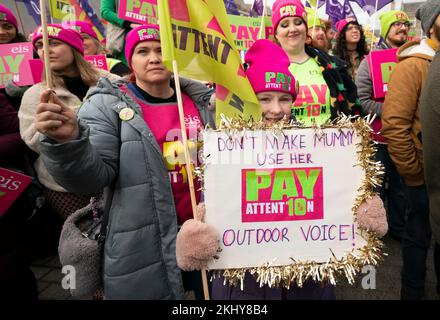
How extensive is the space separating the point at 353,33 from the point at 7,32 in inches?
154

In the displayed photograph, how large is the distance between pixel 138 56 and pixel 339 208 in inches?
50.9

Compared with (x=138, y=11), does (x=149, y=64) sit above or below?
below

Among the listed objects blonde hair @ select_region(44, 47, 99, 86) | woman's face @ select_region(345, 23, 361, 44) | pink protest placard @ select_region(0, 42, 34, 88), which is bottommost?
blonde hair @ select_region(44, 47, 99, 86)

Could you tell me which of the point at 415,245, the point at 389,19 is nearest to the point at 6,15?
the point at 389,19

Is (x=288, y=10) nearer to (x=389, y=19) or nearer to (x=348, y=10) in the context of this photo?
(x=389, y=19)

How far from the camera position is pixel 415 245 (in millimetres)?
2510

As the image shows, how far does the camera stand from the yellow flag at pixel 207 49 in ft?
4.50

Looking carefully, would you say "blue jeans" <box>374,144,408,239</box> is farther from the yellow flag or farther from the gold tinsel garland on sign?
the yellow flag

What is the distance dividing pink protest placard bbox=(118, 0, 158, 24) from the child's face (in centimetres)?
291

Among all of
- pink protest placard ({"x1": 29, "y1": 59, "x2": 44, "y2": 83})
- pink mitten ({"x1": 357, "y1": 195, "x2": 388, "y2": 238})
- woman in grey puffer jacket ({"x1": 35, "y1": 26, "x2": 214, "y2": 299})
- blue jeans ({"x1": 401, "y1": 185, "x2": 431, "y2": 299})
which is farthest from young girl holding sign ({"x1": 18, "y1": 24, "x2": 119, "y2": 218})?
blue jeans ({"x1": 401, "y1": 185, "x2": 431, "y2": 299})

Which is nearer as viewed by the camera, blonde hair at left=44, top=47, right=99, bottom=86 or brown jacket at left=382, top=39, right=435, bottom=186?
brown jacket at left=382, top=39, right=435, bottom=186

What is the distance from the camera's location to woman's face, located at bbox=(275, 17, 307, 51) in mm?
2760

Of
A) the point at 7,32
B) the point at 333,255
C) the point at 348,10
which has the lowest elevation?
the point at 333,255
